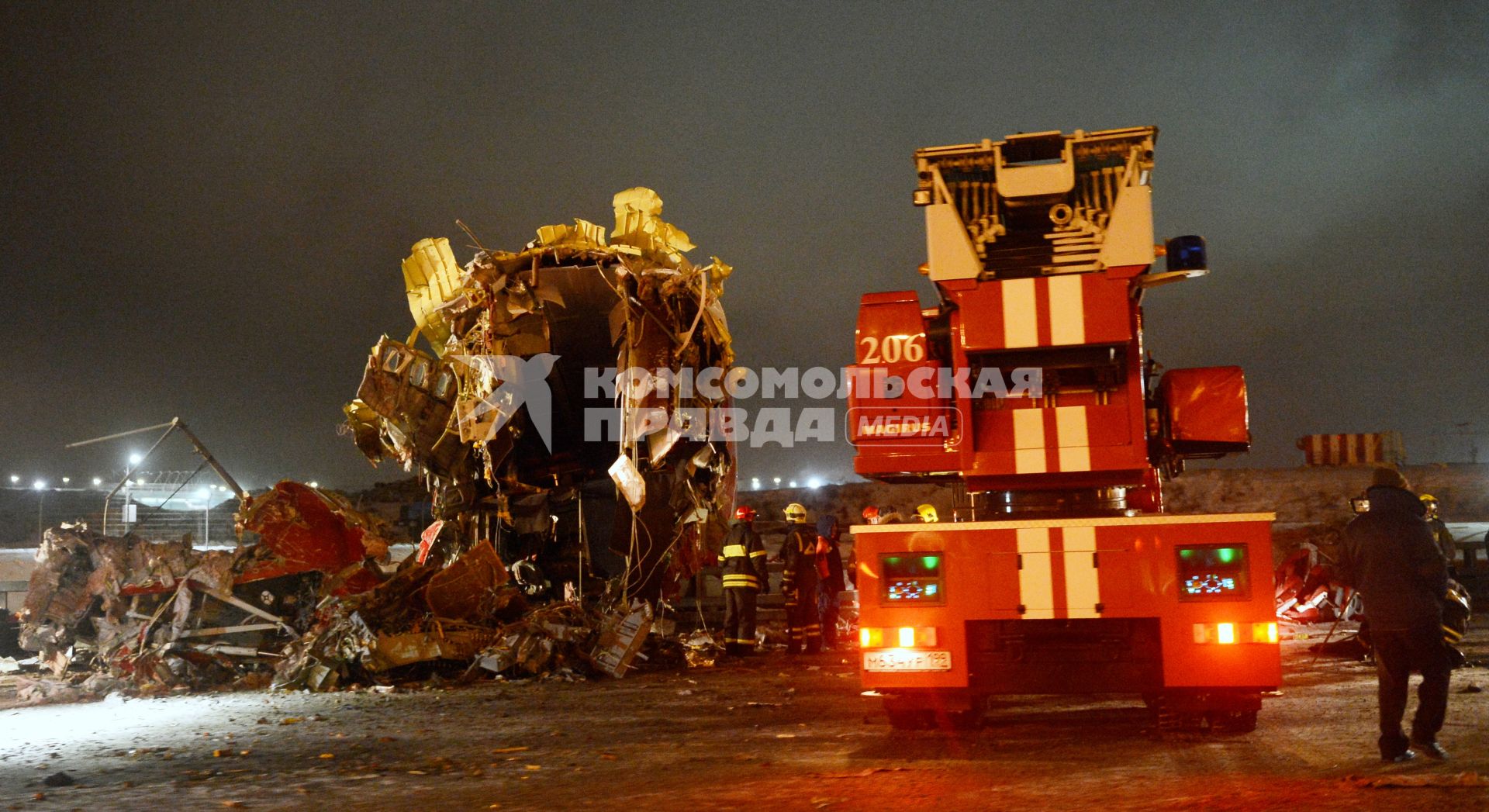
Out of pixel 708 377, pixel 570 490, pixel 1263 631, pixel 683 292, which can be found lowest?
pixel 1263 631

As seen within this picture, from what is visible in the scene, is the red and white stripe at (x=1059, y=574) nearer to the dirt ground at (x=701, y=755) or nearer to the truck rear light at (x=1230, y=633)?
the truck rear light at (x=1230, y=633)

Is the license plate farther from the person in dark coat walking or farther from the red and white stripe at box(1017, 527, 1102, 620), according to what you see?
the person in dark coat walking

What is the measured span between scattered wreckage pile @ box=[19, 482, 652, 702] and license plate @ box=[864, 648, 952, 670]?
16.6 feet

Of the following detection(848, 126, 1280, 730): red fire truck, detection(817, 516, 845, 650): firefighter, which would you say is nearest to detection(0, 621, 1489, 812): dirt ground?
detection(848, 126, 1280, 730): red fire truck

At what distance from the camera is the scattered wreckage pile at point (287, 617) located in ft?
32.1

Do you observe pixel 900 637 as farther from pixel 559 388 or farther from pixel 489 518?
pixel 559 388

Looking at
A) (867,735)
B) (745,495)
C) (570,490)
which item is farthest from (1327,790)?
(745,495)

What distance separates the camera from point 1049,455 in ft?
20.0

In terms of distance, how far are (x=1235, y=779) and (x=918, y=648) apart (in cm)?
165

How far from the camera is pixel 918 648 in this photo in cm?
585

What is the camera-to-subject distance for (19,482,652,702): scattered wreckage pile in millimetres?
9797

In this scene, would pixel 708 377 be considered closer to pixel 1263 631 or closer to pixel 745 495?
pixel 1263 631

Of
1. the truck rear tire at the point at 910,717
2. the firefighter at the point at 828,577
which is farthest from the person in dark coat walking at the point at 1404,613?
the firefighter at the point at 828,577

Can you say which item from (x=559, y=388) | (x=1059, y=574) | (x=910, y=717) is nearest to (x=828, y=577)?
(x=559, y=388)
